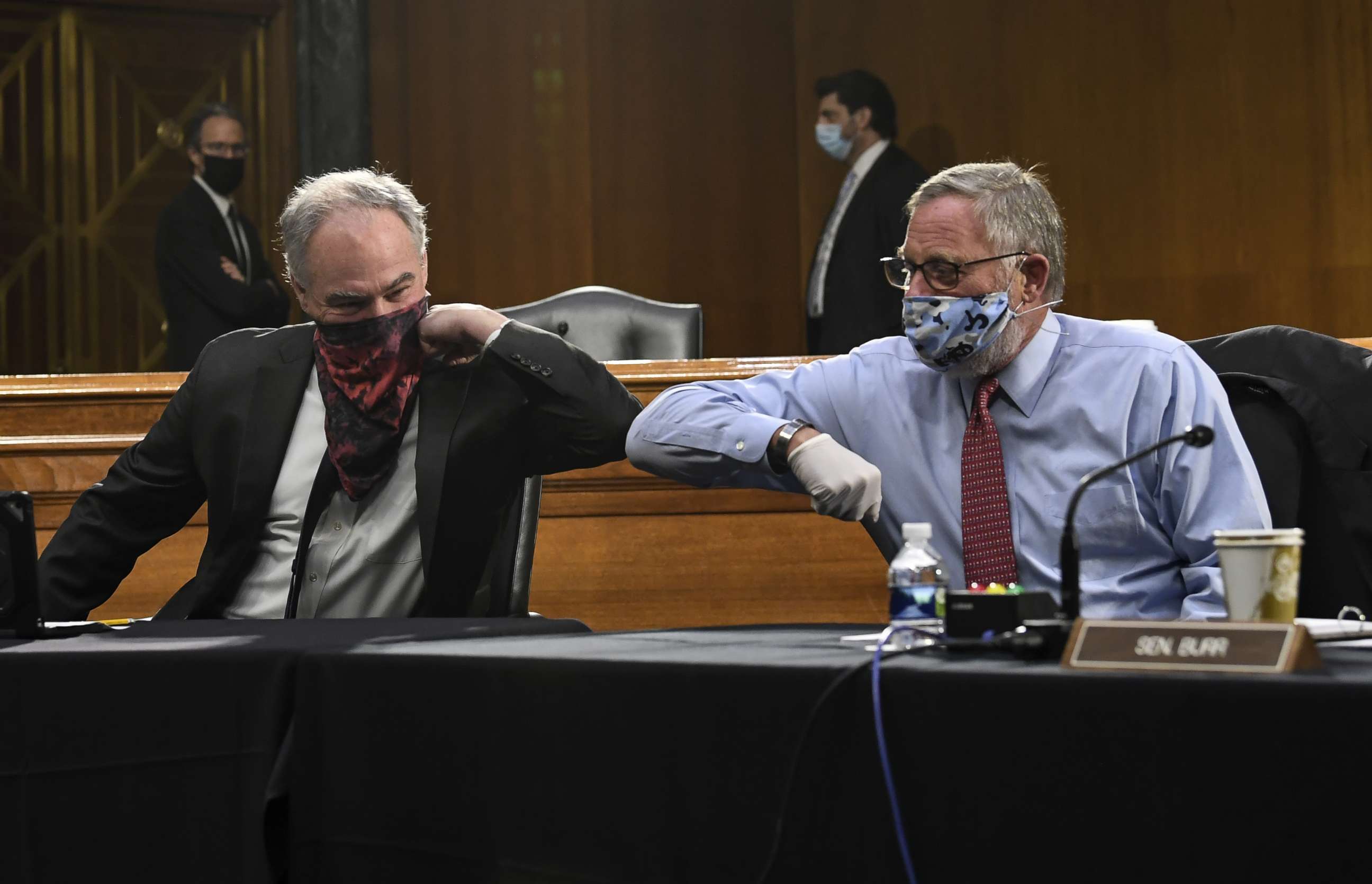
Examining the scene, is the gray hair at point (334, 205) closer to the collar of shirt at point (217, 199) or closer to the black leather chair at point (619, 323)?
the black leather chair at point (619, 323)

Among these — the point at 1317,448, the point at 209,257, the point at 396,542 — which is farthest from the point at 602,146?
the point at 1317,448

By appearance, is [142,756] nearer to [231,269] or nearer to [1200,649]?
[1200,649]

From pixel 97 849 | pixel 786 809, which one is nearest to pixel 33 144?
pixel 97 849

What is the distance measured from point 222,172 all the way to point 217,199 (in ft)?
0.37

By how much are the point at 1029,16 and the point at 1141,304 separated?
1422mm

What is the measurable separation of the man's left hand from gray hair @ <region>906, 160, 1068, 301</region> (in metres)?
0.65

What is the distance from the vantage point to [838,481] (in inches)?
68.7

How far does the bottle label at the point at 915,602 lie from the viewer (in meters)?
1.37

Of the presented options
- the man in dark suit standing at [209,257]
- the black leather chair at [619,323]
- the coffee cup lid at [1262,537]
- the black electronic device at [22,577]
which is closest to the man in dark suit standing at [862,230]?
the black leather chair at [619,323]

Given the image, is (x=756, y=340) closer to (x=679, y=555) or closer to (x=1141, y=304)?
(x=1141, y=304)

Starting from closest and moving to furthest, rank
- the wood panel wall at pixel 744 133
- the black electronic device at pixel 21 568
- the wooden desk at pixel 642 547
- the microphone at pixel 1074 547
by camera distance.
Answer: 1. the microphone at pixel 1074 547
2. the black electronic device at pixel 21 568
3. the wooden desk at pixel 642 547
4. the wood panel wall at pixel 744 133

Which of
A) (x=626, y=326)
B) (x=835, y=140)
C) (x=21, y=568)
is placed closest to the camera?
(x=21, y=568)

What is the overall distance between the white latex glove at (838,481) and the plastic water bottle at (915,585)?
296 millimetres

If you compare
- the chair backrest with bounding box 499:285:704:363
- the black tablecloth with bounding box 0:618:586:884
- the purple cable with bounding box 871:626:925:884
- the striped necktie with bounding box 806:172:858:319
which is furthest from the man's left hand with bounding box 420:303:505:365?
the striped necktie with bounding box 806:172:858:319
